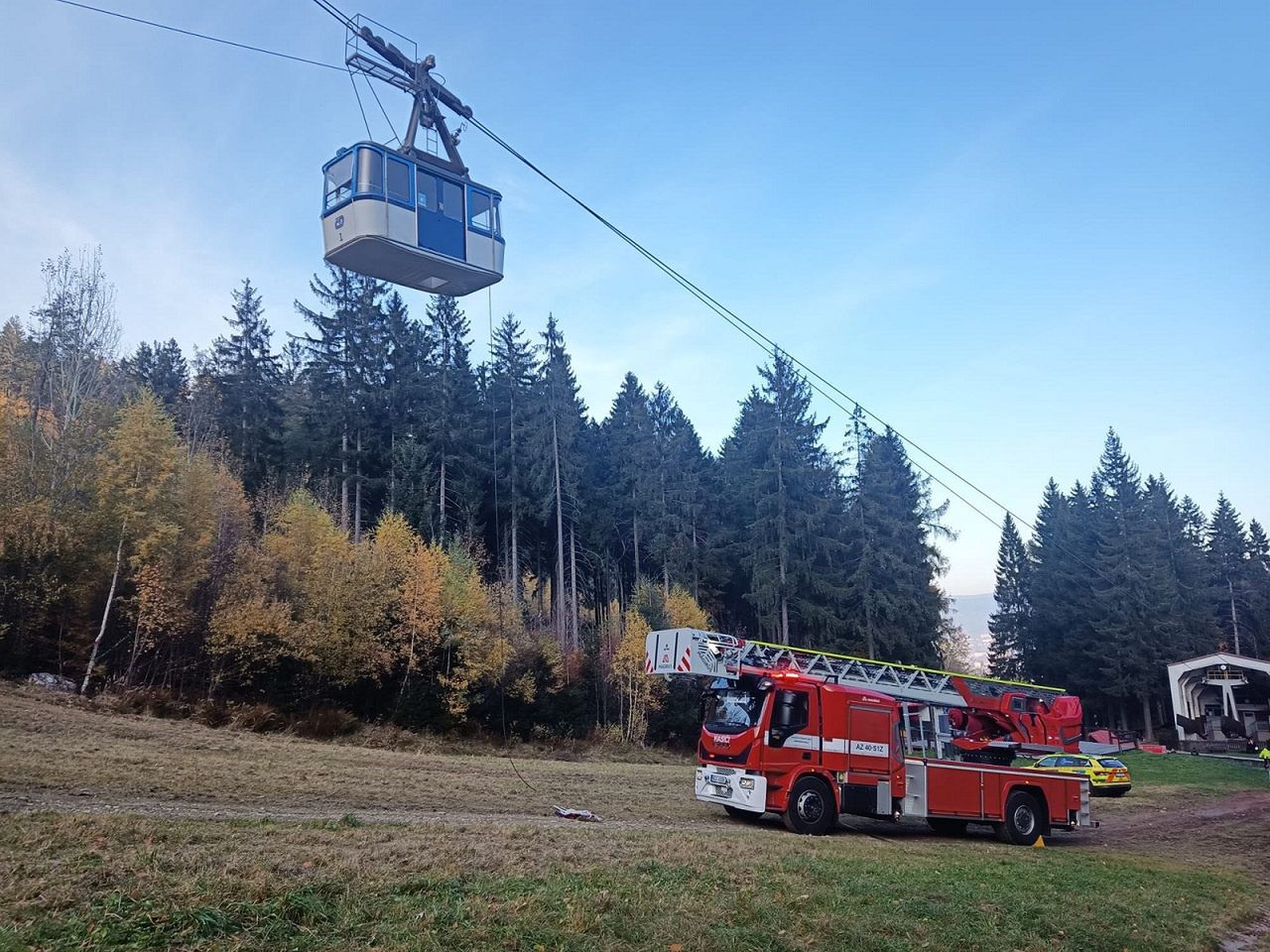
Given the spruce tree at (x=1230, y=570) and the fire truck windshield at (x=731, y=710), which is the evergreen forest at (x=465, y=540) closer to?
the spruce tree at (x=1230, y=570)

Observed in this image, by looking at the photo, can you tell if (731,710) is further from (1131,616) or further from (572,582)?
(1131,616)

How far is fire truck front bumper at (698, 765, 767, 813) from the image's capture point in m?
16.0

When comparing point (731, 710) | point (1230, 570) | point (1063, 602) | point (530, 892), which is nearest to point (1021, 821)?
point (731, 710)

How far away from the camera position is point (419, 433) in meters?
52.9

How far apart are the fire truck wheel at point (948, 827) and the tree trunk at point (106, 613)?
2903 centimetres

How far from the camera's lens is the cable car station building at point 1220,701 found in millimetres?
48938

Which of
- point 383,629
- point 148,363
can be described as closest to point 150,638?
point 383,629

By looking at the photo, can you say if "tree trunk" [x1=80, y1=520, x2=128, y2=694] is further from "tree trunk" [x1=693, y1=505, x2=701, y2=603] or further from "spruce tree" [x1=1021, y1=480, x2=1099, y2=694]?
"spruce tree" [x1=1021, y1=480, x2=1099, y2=694]

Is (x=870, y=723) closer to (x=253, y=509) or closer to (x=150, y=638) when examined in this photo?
(x=150, y=638)

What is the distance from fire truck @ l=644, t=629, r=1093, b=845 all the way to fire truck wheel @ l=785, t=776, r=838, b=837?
20mm

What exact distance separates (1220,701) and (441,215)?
2348 inches

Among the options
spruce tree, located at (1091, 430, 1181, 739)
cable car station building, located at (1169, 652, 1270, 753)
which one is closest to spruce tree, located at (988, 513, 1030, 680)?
spruce tree, located at (1091, 430, 1181, 739)

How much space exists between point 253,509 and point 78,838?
1678 inches

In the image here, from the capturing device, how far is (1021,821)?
1831cm
